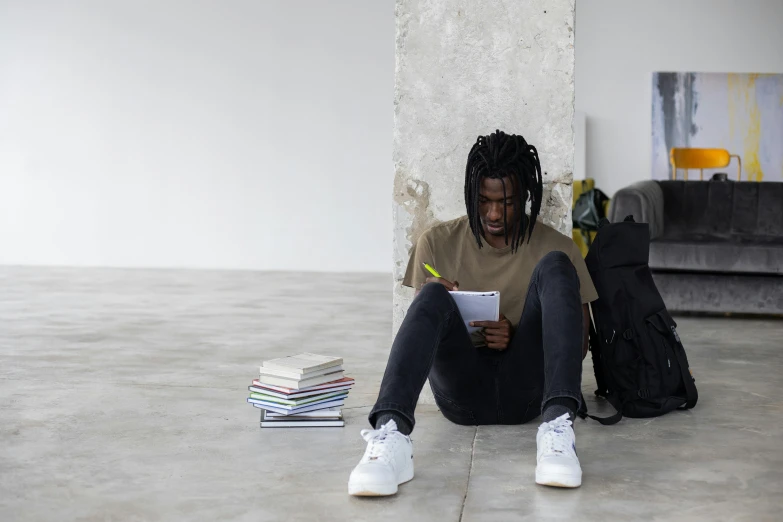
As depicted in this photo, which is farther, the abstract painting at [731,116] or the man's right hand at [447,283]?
the abstract painting at [731,116]

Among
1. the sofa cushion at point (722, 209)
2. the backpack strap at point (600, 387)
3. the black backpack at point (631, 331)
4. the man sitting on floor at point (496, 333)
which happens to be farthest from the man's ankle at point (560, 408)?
the sofa cushion at point (722, 209)

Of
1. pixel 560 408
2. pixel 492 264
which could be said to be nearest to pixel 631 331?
pixel 492 264

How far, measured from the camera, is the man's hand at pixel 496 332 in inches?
102

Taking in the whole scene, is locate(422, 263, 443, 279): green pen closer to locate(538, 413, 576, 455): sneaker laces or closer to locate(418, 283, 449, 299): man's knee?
locate(418, 283, 449, 299): man's knee

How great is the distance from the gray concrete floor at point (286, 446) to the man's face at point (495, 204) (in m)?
0.59

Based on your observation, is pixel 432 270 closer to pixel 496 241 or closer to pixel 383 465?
pixel 496 241

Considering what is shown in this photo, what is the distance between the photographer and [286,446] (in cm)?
264

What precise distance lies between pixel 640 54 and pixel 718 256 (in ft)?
11.1

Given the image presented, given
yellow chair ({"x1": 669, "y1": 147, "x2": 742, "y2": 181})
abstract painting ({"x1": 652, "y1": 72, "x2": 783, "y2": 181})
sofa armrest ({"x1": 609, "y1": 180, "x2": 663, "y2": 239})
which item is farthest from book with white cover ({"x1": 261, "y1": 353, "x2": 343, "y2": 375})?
abstract painting ({"x1": 652, "y1": 72, "x2": 783, "y2": 181})

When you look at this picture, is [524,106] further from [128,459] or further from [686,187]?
[686,187]

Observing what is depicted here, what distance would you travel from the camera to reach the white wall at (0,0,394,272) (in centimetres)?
796

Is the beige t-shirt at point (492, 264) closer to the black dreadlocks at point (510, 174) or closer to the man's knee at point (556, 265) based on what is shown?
the black dreadlocks at point (510, 174)

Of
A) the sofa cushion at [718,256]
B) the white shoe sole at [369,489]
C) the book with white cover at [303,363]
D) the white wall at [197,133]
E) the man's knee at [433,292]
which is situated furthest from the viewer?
the white wall at [197,133]

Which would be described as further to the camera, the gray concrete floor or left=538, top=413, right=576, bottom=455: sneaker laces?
left=538, top=413, right=576, bottom=455: sneaker laces
